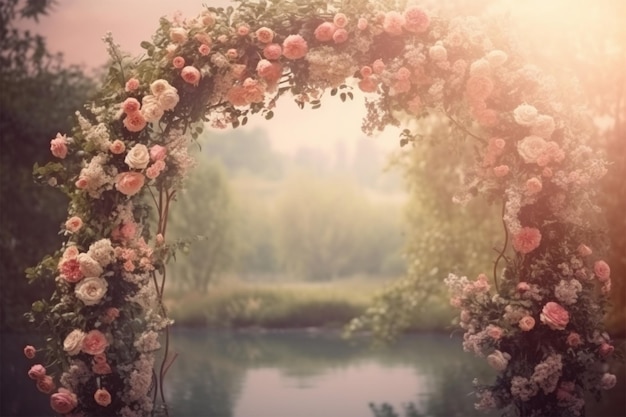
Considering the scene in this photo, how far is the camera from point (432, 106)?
4414mm

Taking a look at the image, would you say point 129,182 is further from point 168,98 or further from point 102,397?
point 102,397

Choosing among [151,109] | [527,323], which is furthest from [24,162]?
[527,323]

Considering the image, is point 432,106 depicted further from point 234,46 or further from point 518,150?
point 234,46

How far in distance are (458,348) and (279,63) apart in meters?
7.66

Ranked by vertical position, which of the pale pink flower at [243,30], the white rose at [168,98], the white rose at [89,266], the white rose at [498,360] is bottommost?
the white rose at [498,360]

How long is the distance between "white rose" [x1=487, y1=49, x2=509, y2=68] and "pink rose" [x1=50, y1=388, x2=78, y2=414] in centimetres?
248

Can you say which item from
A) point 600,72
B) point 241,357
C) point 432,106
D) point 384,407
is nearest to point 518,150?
point 432,106

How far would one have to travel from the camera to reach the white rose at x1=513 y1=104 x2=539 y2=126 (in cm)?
414

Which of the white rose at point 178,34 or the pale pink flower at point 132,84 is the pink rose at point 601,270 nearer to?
the white rose at point 178,34

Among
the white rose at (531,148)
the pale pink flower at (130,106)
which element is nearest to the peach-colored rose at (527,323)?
the white rose at (531,148)

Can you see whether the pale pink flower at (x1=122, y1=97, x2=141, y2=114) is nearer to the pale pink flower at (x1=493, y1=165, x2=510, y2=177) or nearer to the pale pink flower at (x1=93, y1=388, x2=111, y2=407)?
the pale pink flower at (x1=93, y1=388, x2=111, y2=407)

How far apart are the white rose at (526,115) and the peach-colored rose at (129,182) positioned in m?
1.77

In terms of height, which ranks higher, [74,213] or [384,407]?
[74,213]

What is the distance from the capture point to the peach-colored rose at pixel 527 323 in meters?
4.09
